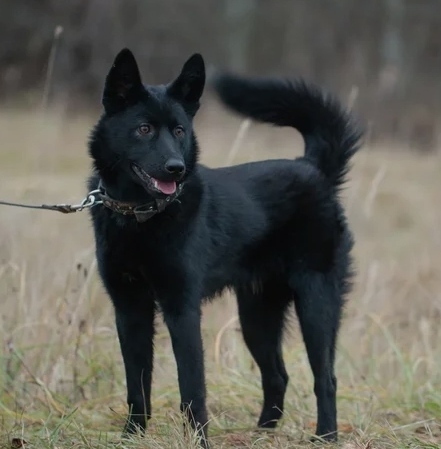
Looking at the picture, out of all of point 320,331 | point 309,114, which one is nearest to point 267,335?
point 320,331

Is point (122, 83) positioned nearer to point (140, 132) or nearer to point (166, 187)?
point (140, 132)

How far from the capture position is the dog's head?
325cm

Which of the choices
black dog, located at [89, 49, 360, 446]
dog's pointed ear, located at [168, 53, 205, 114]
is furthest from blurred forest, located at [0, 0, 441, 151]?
dog's pointed ear, located at [168, 53, 205, 114]

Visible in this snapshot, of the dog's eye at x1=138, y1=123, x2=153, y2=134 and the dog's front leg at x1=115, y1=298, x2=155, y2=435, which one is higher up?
the dog's eye at x1=138, y1=123, x2=153, y2=134

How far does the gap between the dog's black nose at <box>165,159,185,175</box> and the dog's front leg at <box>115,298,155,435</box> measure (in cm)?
58

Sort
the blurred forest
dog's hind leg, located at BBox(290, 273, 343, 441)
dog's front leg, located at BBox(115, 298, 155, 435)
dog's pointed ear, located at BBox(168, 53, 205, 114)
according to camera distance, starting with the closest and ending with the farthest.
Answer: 1. dog's pointed ear, located at BBox(168, 53, 205, 114)
2. dog's front leg, located at BBox(115, 298, 155, 435)
3. dog's hind leg, located at BBox(290, 273, 343, 441)
4. the blurred forest

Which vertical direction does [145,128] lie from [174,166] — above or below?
above

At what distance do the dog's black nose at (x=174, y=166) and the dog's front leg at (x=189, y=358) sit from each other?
1.67ft

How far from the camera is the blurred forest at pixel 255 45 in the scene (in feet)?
53.0

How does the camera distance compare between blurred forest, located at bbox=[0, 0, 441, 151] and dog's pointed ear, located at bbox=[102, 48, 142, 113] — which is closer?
dog's pointed ear, located at bbox=[102, 48, 142, 113]

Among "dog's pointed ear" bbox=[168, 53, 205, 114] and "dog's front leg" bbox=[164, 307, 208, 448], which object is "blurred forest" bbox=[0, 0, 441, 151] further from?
"dog's front leg" bbox=[164, 307, 208, 448]

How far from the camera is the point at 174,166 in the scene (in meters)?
3.16

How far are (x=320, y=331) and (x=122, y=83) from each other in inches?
51.1

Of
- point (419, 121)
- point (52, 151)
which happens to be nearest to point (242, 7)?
point (419, 121)
